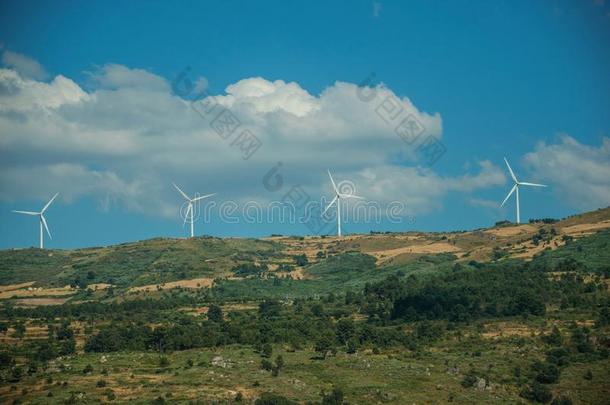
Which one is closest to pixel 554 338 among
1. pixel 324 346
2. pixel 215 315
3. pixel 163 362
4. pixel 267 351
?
pixel 324 346

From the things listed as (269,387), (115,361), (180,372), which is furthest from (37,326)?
(269,387)

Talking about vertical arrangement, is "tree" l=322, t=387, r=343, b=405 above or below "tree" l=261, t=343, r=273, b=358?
below

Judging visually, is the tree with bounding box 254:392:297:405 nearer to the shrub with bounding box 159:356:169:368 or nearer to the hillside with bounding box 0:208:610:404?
the hillside with bounding box 0:208:610:404

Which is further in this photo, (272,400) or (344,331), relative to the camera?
(344,331)

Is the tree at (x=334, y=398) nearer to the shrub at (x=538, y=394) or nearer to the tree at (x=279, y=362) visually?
the tree at (x=279, y=362)

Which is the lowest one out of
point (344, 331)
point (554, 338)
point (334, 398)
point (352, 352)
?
point (334, 398)

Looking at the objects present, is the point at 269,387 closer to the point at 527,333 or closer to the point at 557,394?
the point at 557,394

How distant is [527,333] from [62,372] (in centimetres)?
7269

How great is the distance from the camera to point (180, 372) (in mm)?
120500

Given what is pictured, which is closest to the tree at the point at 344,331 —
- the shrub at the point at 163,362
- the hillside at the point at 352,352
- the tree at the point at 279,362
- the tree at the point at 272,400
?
the hillside at the point at 352,352

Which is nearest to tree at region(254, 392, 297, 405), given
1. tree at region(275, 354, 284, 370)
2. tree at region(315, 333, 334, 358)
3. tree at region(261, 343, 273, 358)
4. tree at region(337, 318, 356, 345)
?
tree at region(275, 354, 284, 370)

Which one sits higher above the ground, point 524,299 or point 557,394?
point 524,299

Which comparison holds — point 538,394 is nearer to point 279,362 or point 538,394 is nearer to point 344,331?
point 279,362

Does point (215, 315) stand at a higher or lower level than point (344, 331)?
higher
